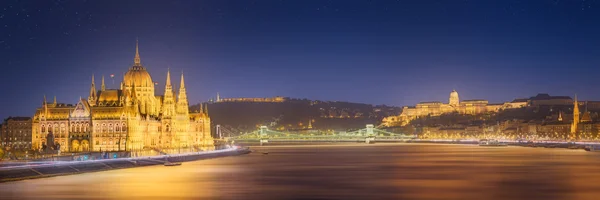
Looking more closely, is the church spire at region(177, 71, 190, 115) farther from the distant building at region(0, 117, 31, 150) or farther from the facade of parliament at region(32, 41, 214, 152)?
the distant building at region(0, 117, 31, 150)

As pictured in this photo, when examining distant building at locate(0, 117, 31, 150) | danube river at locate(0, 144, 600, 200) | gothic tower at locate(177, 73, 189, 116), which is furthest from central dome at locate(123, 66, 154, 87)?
danube river at locate(0, 144, 600, 200)

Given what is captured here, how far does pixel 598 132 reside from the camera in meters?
185

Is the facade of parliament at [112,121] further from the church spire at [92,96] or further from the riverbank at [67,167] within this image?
the riverbank at [67,167]

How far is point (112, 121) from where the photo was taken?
350 ft

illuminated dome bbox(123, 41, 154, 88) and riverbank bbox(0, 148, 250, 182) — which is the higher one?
illuminated dome bbox(123, 41, 154, 88)

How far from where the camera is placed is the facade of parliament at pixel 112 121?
105312 mm

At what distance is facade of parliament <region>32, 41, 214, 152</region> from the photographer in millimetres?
105312

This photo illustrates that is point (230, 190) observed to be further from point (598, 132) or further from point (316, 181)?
point (598, 132)

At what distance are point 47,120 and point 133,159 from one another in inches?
944

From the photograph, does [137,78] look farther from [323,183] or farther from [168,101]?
[323,183]

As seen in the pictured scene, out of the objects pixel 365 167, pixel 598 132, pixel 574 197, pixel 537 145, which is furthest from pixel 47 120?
pixel 598 132

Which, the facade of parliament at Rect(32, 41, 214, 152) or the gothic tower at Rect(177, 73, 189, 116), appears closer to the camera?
the facade of parliament at Rect(32, 41, 214, 152)

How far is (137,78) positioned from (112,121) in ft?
60.5

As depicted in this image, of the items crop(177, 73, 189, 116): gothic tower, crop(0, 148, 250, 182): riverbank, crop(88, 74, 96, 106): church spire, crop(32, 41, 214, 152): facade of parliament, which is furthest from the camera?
crop(177, 73, 189, 116): gothic tower
